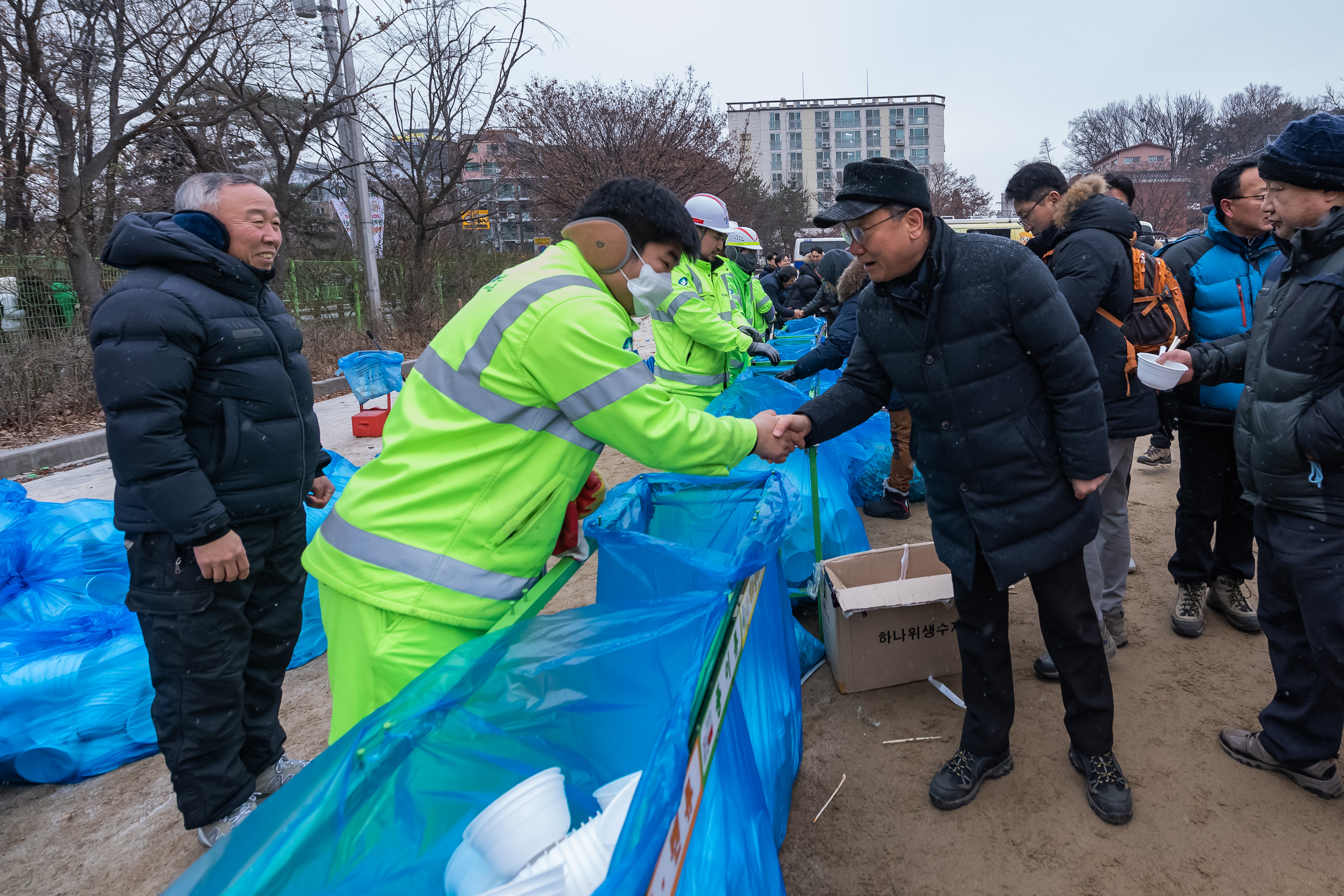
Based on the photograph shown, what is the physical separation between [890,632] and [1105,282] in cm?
151

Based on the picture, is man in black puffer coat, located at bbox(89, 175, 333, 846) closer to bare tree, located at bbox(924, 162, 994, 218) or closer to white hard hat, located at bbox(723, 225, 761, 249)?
white hard hat, located at bbox(723, 225, 761, 249)

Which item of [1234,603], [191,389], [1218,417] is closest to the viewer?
[191,389]

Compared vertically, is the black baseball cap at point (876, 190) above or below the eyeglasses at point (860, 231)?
above

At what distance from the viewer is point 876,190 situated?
202cm

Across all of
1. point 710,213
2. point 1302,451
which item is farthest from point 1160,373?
point 710,213

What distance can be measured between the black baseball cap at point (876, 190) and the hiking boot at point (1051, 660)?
1.87 metres

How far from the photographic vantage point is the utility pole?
471 inches

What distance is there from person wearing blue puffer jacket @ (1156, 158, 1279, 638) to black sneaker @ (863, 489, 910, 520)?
1.74 m

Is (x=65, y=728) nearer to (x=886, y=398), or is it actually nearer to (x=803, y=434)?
(x=803, y=434)

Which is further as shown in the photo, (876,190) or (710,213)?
(710,213)

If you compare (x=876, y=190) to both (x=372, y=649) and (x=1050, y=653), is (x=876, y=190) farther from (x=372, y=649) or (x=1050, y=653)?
(x=372, y=649)

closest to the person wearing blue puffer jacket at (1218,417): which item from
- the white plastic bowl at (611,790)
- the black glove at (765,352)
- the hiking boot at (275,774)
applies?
the black glove at (765,352)

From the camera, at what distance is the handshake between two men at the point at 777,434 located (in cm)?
202

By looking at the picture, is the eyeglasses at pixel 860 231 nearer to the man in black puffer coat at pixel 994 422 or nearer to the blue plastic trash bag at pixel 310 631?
the man in black puffer coat at pixel 994 422
